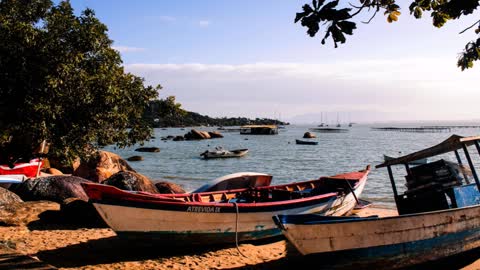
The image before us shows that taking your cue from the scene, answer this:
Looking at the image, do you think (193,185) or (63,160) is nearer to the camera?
(63,160)

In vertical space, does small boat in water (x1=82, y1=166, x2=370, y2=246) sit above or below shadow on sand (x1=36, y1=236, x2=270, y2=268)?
above

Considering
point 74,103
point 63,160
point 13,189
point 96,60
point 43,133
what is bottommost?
point 13,189

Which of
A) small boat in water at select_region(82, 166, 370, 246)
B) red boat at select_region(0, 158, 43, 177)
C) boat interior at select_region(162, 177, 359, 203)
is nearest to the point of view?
small boat in water at select_region(82, 166, 370, 246)

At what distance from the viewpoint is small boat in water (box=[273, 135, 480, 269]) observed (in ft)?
29.0

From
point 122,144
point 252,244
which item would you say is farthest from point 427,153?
point 122,144

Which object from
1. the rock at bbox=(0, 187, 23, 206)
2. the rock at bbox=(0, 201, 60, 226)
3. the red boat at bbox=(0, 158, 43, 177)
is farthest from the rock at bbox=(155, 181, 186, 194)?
the red boat at bbox=(0, 158, 43, 177)

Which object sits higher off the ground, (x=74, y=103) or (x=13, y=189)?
(x=74, y=103)

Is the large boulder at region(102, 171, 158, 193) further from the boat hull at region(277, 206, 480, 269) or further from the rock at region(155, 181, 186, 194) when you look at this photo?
the boat hull at region(277, 206, 480, 269)

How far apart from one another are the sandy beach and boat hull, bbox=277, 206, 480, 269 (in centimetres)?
59

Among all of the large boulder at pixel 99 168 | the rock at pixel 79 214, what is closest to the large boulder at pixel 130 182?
the rock at pixel 79 214

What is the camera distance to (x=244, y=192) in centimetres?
1438

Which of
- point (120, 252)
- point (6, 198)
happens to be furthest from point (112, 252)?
point (6, 198)

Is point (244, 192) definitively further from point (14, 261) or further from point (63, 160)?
point (14, 261)

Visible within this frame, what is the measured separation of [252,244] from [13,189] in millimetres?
9970
